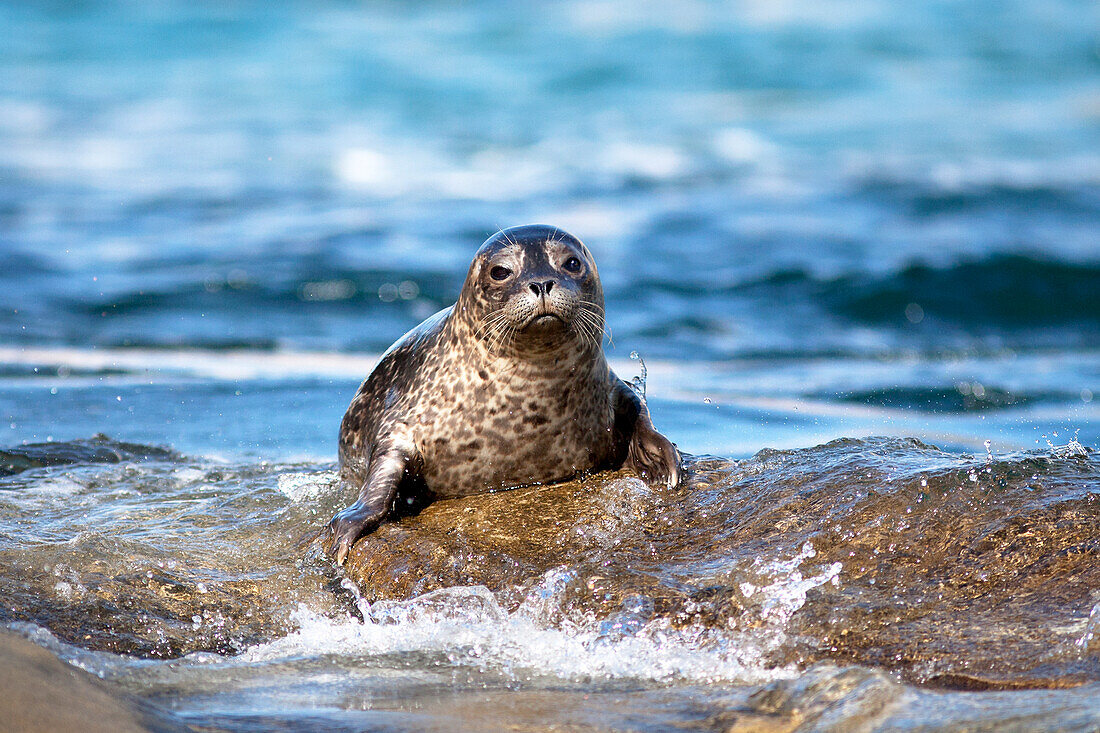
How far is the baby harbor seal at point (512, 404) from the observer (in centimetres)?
537

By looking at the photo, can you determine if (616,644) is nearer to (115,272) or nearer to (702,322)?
(702,322)

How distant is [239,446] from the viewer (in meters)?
7.80

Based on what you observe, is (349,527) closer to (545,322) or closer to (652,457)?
(545,322)

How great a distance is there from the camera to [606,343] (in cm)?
1295

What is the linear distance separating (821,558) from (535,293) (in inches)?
58.9

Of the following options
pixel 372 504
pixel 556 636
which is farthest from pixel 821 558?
pixel 372 504

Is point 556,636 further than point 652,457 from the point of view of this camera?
No

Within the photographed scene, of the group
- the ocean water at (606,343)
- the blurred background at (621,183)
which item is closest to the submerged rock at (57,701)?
the ocean water at (606,343)

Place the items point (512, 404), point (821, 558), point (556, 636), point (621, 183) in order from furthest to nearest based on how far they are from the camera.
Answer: point (621, 183)
point (512, 404)
point (821, 558)
point (556, 636)

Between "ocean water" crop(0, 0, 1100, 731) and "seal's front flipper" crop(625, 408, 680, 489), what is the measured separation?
119 millimetres

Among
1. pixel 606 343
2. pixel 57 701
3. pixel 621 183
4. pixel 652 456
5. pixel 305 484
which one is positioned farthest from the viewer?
pixel 621 183

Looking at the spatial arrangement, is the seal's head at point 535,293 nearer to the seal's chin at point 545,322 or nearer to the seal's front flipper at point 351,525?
the seal's chin at point 545,322

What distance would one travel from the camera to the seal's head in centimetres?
518


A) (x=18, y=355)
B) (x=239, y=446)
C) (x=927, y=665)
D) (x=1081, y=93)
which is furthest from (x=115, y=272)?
(x=1081, y=93)
